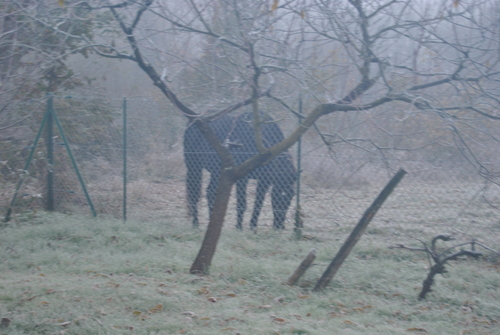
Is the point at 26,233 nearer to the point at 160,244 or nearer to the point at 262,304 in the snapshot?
the point at 160,244

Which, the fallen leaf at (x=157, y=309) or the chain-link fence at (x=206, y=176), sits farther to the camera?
the chain-link fence at (x=206, y=176)

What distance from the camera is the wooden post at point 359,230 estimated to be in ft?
14.2

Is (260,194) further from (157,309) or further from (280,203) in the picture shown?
(157,309)

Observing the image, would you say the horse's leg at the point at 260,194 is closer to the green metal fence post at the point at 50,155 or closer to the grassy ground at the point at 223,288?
the grassy ground at the point at 223,288

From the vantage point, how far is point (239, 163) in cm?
718

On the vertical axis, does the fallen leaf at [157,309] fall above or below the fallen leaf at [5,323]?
above

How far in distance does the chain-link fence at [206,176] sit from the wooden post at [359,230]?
3.48 ft

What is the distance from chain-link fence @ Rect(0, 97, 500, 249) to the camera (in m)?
6.11

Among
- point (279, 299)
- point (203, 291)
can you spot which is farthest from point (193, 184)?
point (279, 299)

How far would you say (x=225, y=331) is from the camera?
11.4 feet

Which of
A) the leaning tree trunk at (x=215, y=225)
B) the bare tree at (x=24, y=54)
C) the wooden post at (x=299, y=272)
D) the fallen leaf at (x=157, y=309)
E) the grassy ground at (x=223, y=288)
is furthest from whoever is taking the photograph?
the bare tree at (x=24, y=54)

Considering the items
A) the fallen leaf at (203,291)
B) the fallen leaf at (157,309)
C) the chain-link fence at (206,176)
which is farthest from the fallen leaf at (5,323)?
the chain-link fence at (206,176)

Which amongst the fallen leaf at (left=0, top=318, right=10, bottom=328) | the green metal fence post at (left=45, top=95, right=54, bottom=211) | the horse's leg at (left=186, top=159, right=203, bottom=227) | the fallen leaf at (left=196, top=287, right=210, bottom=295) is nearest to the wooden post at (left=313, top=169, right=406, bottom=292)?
the fallen leaf at (left=196, top=287, right=210, bottom=295)

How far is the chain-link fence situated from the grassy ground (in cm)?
57
